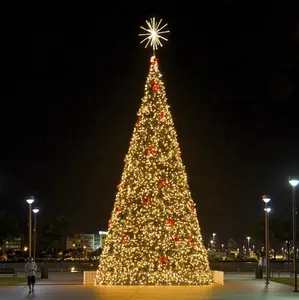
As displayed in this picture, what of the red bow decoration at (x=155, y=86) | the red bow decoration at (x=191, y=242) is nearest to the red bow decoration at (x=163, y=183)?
the red bow decoration at (x=191, y=242)

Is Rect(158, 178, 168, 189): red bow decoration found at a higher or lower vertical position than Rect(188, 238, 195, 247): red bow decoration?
higher

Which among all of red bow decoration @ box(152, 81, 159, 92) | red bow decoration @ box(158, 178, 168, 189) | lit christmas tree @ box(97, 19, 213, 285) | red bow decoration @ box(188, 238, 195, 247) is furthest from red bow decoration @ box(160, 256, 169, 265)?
red bow decoration @ box(152, 81, 159, 92)

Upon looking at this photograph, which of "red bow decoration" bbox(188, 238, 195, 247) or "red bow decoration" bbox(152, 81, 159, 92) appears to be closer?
"red bow decoration" bbox(188, 238, 195, 247)

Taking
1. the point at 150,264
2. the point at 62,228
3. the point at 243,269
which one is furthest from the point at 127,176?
the point at 62,228

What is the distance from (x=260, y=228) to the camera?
386 feet

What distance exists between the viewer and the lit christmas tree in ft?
110

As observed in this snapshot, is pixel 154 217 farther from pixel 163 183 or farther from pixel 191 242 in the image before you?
pixel 191 242

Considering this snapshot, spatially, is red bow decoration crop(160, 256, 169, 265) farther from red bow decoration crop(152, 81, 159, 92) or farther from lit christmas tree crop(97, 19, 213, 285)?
red bow decoration crop(152, 81, 159, 92)

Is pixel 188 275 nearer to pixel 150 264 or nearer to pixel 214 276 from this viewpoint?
pixel 150 264

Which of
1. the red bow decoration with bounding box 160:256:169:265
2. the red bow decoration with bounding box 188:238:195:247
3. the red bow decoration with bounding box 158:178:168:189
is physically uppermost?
the red bow decoration with bounding box 158:178:168:189

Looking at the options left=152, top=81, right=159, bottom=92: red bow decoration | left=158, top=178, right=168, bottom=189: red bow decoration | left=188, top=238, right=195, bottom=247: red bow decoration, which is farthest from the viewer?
left=152, top=81, right=159, bottom=92: red bow decoration

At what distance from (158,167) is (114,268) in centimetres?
469

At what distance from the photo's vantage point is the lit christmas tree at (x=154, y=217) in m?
33.5

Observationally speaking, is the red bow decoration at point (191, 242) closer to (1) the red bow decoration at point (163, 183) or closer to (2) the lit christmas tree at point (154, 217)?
(2) the lit christmas tree at point (154, 217)
